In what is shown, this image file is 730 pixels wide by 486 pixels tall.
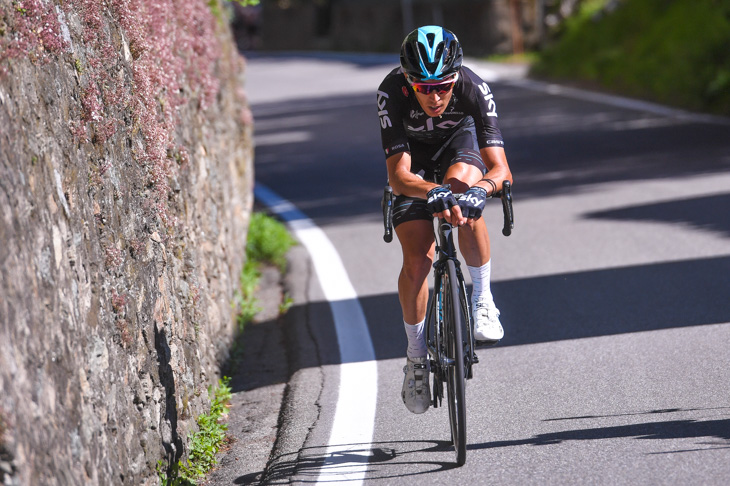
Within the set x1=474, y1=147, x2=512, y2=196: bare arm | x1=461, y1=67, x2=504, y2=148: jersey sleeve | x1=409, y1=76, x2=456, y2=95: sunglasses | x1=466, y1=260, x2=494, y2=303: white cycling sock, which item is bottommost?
x1=466, y1=260, x2=494, y2=303: white cycling sock

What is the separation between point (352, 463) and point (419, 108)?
197 centimetres

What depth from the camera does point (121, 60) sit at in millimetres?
5465

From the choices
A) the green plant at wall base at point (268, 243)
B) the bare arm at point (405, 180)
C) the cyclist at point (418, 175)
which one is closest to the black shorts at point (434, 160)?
the cyclist at point (418, 175)

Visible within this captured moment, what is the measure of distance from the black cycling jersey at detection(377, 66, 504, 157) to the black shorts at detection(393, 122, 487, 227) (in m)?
0.15

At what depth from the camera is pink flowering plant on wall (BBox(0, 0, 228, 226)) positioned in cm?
412

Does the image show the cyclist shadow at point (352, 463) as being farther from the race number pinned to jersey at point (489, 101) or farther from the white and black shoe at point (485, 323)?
the race number pinned to jersey at point (489, 101)

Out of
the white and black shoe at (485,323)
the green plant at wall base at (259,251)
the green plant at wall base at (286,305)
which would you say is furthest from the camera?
the green plant at wall base at (259,251)

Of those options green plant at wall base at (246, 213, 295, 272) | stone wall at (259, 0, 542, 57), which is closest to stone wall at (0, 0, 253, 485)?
green plant at wall base at (246, 213, 295, 272)

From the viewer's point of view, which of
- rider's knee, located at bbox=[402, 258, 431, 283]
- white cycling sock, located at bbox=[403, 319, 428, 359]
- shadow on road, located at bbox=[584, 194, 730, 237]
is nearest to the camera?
rider's knee, located at bbox=[402, 258, 431, 283]

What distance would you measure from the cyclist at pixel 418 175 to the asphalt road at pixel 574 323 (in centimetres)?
59

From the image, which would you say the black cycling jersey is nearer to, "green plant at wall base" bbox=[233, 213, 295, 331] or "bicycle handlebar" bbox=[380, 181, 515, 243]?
"bicycle handlebar" bbox=[380, 181, 515, 243]

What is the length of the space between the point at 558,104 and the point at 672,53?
2.50 m

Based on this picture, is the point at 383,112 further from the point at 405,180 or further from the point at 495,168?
the point at 495,168

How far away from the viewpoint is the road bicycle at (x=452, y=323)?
4922mm
